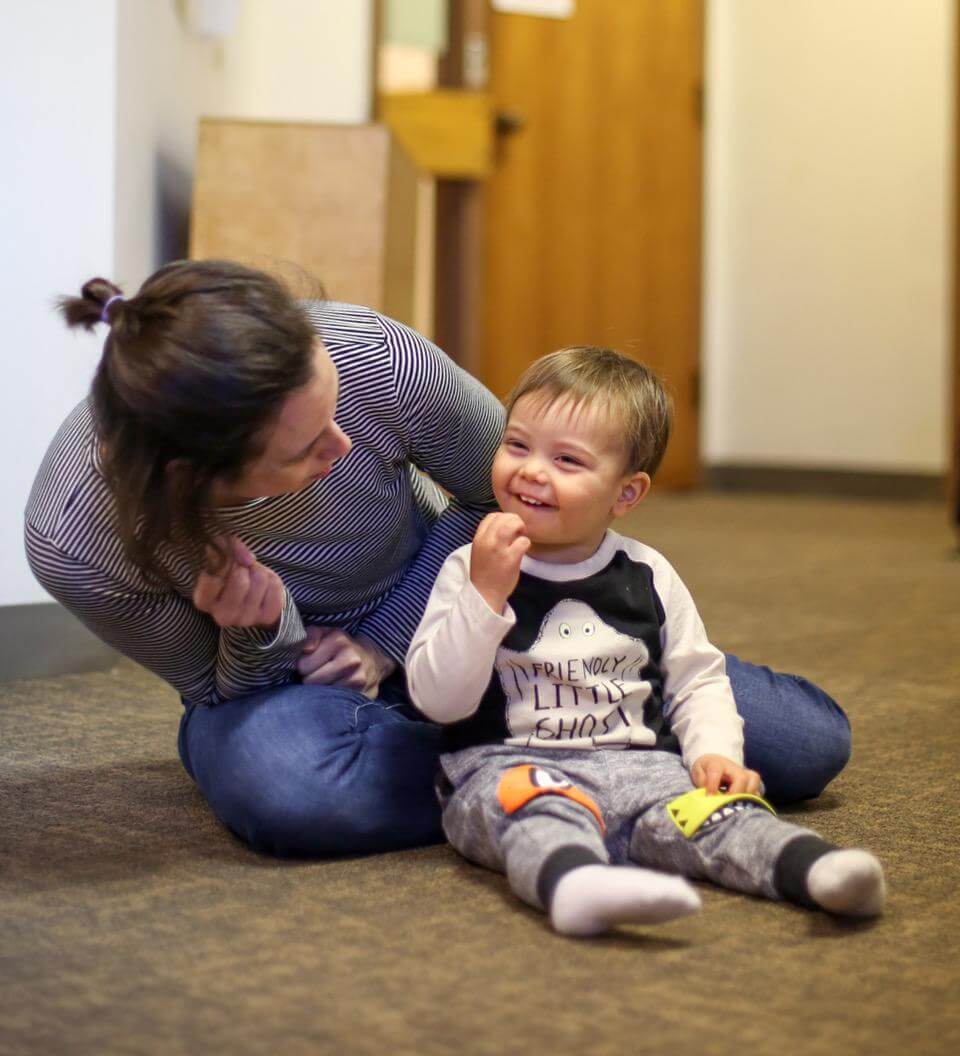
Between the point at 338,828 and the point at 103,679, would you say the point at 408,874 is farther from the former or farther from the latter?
the point at 103,679

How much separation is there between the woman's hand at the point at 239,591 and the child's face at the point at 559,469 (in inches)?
8.0

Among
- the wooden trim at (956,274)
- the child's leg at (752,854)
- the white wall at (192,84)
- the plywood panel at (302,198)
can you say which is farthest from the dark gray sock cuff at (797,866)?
the wooden trim at (956,274)

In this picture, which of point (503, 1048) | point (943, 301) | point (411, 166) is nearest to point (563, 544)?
point (503, 1048)

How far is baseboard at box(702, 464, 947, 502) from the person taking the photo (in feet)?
15.3

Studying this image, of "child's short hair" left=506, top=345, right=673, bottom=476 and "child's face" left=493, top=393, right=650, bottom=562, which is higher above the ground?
"child's short hair" left=506, top=345, right=673, bottom=476

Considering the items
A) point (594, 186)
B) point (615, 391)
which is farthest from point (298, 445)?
point (594, 186)

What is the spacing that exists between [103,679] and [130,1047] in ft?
3.74

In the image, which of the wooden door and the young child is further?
Answer: the wooden door

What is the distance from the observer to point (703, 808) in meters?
1.03

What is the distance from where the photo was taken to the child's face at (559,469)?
1.11m

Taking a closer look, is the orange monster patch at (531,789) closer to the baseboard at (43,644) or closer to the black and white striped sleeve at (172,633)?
the black and white striped sleeve at (172,633)

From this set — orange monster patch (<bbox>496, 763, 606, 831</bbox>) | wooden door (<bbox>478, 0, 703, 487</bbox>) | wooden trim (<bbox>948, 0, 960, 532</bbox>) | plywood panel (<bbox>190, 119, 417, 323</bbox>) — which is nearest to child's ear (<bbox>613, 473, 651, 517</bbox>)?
orange monster patch (<bbox>496, 763, 606, 831</bbox>)

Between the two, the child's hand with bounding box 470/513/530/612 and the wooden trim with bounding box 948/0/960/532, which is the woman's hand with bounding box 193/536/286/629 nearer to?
the child's hand with bounding box 470/513/530/612

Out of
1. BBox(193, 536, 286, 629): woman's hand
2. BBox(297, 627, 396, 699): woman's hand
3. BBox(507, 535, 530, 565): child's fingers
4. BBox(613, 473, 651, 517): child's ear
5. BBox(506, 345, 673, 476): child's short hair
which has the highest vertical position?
BBox(506, 345, 673, 476): child's short hair
